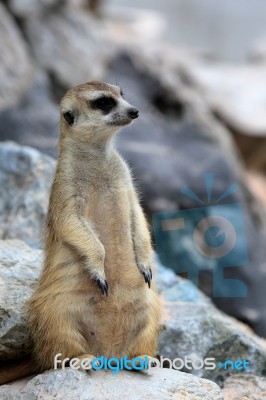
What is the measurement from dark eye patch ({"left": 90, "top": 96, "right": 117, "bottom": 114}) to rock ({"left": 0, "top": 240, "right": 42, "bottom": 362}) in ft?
2.49

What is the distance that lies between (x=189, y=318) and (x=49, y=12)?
4785 mm

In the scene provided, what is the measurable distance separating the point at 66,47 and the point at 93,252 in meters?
4.70

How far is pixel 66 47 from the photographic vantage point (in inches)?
271

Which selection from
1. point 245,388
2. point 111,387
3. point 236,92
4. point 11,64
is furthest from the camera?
point 236,92

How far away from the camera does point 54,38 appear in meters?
6.86

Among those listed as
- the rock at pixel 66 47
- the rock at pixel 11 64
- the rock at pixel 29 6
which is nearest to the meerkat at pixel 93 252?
the rock at pixel 11 64

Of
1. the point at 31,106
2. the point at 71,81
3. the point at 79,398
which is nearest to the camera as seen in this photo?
the point at 79,398

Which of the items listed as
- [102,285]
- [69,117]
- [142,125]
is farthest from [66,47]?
[102,285]

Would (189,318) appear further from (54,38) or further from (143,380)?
(54,38)

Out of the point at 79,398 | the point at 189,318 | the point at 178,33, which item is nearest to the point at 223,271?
the point at 189,318

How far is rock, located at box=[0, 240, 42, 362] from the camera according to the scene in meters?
2.61

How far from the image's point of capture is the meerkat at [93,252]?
249 centimetres

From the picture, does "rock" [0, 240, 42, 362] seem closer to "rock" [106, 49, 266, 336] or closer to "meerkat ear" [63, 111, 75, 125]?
"meerkat ear" [63, 111, 75, 125]

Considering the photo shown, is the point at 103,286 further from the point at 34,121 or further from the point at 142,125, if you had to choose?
the point at 142,125
